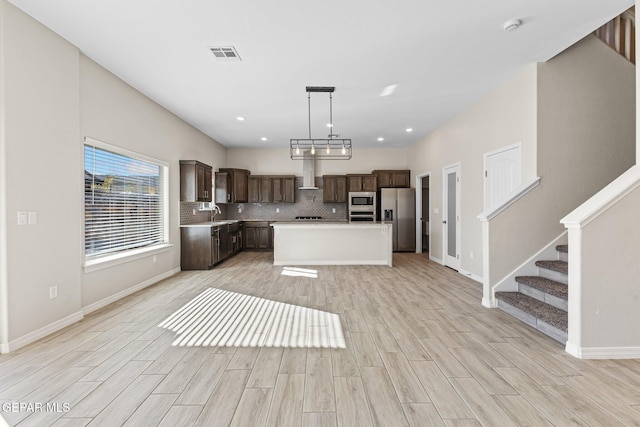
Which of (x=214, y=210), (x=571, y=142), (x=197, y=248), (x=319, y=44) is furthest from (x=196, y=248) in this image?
(x=571, y=142)

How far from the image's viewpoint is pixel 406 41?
126 inches

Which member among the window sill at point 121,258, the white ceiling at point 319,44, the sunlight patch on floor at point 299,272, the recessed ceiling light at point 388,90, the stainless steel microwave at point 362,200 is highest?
the recessed ceiling light at point 388,90

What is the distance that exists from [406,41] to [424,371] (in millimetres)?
3116

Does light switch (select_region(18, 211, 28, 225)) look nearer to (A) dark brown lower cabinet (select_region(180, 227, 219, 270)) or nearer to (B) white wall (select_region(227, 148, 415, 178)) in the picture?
(A) dark brown lower cabinet (select_region(180, 227, 219, 270))

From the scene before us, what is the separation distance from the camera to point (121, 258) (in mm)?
4078

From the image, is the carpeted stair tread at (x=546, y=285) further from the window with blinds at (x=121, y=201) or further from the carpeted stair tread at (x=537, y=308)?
the window with blinds at (x=121, y=201)

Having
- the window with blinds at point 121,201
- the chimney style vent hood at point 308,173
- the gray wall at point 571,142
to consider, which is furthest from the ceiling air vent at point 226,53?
the chimney style vent hood at point 308,173

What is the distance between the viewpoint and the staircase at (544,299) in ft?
9.19

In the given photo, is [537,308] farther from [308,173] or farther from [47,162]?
[308,173]

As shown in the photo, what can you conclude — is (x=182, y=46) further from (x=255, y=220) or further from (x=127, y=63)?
(x=255, y=220)

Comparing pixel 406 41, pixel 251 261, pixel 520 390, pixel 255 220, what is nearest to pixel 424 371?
pixel 520 390

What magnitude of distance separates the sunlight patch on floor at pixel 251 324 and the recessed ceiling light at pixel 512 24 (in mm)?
3346

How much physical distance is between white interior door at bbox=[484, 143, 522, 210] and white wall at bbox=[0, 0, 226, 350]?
16.1 ft

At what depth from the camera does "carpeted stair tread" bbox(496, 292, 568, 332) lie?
2.74 meters
